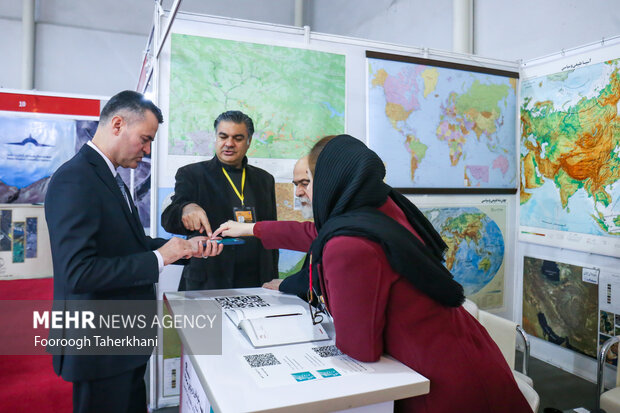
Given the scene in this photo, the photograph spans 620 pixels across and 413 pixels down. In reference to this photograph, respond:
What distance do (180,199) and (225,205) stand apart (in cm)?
28

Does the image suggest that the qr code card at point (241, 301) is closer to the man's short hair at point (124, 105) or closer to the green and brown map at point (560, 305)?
the man's short hair at point (124, 105)

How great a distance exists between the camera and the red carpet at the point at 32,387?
256 cm

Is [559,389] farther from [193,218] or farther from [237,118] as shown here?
[237,118]

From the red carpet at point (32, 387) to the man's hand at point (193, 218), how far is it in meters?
1.29

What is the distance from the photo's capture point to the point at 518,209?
3.85 meters

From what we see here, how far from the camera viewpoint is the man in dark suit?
4.83ft

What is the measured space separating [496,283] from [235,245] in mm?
2424

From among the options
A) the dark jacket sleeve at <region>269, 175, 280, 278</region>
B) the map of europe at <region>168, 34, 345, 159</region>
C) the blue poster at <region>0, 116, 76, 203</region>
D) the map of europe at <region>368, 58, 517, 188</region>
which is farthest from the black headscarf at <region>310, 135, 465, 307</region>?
the blue poster at <region>0, 116, 76, 203</region>

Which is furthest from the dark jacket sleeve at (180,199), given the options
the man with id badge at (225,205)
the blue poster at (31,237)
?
the blue poster at (31,237)

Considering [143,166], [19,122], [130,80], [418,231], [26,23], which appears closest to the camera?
[418,231]

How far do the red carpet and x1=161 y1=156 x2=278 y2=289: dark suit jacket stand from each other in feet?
3.58

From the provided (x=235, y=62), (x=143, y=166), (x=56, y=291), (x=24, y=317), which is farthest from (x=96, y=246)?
(x=24, y=317)

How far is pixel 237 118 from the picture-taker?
2.75 m

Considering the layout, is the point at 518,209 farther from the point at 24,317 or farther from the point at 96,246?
the point at 24,317
